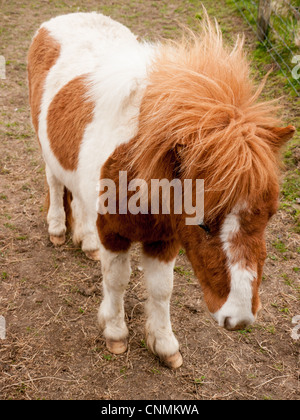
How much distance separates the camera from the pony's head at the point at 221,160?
1.73 meters

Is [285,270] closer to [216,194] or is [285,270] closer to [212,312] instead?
[212,312]

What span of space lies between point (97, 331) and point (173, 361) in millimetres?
638

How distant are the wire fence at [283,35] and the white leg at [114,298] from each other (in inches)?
139

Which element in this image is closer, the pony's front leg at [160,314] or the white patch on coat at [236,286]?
the white patch on coat at [236,286]

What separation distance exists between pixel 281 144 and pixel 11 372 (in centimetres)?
226

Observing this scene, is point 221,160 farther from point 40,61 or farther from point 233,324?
point 40,61

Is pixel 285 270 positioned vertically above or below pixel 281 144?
below

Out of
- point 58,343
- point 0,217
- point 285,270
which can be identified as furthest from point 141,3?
point 58,343

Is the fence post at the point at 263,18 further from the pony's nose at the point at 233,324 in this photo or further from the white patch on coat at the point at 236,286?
the pony's nose at the point at 233,324

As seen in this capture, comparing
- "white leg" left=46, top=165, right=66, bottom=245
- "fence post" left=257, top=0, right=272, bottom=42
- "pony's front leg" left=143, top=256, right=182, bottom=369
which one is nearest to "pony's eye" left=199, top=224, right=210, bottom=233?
"pony's front leg" left=143, top=256, right=182, bottom=369

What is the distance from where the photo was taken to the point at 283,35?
5.82 m

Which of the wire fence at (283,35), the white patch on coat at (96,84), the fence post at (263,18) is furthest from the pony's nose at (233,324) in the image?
the fence post at (263,18)

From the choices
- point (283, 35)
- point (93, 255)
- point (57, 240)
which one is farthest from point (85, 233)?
point (283, 35)
